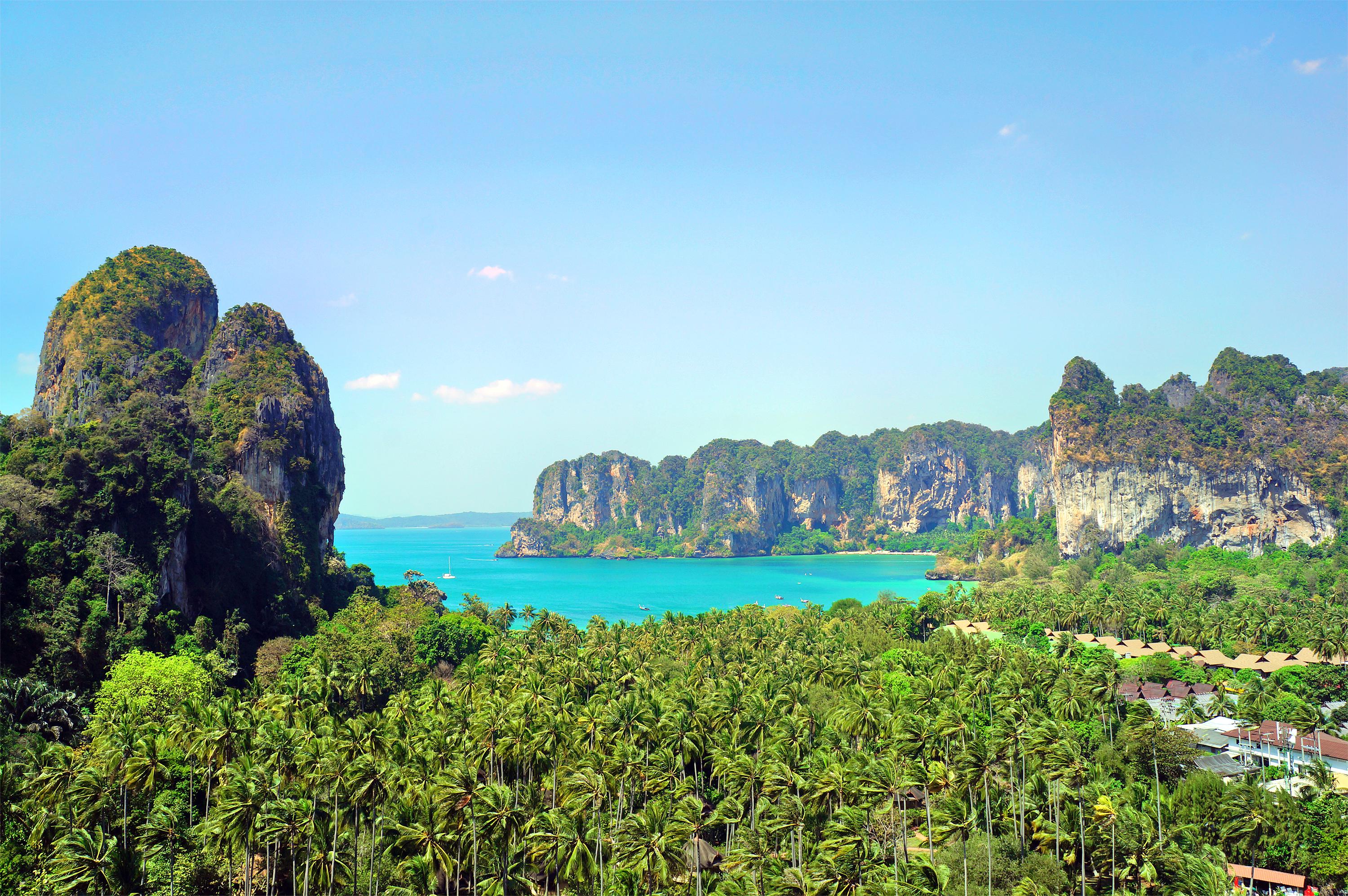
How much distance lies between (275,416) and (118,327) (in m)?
17.9

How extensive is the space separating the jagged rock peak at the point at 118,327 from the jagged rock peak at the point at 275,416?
5315 mm

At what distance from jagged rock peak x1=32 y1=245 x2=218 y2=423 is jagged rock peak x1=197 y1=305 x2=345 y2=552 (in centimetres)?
532

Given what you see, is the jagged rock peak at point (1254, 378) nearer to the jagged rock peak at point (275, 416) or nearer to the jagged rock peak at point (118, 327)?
the jagged rock peak at point (275, 416)

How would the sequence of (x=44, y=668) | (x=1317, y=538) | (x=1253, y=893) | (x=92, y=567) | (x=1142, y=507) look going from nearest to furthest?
(x=1253, y=893)
(x=44, y=668)
(x=92, y=567)
(x=1317, y=538)
(x=1142, y=507)

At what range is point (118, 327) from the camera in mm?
86438

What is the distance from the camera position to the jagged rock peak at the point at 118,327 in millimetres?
81062

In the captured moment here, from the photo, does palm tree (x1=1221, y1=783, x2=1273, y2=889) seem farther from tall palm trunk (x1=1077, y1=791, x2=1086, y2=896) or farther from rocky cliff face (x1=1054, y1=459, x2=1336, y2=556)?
rocky cliff face (x1=1054, y1=459, x2=1336, y2=556)

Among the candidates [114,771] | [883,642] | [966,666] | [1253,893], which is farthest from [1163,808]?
[114,771]

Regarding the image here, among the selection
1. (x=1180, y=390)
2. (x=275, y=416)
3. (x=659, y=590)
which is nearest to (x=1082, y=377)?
(x=1180, y=390)

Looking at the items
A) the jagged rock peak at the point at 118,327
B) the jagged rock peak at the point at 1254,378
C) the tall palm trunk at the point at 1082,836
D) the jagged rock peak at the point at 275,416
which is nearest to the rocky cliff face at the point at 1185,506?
the jagged rock peak at the point at 1254,378

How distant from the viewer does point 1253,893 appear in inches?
1291

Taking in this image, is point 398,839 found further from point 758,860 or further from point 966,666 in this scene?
point 966,666

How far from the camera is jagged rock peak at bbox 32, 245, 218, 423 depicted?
81.1 m

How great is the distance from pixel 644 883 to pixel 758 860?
4.41 metres
